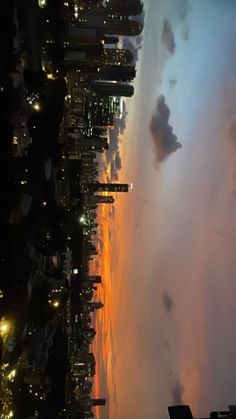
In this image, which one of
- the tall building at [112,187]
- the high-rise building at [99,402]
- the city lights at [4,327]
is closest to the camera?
the city lights at [4,327]

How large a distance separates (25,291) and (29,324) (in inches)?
107

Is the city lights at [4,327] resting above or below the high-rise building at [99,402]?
above

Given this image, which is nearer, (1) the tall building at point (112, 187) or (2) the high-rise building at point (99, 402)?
(2) the high-rise building at point (99, 402)

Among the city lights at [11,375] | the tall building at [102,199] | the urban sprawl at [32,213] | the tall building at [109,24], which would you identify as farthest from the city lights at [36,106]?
the tall building at [102,199]

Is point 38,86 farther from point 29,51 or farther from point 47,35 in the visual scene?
point 47,35

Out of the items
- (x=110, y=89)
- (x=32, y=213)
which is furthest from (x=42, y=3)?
(x=110, y=89)

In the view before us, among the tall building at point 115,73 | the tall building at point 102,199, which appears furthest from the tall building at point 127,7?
the tall building at point 102,199

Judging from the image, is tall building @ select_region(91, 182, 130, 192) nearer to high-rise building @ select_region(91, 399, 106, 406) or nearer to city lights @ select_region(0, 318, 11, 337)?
high-rise building @ select_region(91, 399, 106, 406)

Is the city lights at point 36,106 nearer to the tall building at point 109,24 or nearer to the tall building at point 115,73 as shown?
the tall building at point 109,24

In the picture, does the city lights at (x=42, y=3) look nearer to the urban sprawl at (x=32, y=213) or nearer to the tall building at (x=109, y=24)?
the urban sprawl at (x=32, y=213)

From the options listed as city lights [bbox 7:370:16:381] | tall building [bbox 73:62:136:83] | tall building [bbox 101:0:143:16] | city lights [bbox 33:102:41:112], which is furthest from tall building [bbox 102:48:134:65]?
city lights [bbox 7:370:16:381]

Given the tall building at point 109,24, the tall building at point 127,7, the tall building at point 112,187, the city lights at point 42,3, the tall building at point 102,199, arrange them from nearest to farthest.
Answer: the city lights at point 42,3 < the tall building at point 109,24 < the tall building at point 127,7 < the tall building at point 102,199 < the tall building at point 112,187

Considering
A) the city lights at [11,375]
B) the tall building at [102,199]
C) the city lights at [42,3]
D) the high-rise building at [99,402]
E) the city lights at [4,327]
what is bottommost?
the high-rise building at [99,402]

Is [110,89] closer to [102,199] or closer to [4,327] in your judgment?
[102,199]
